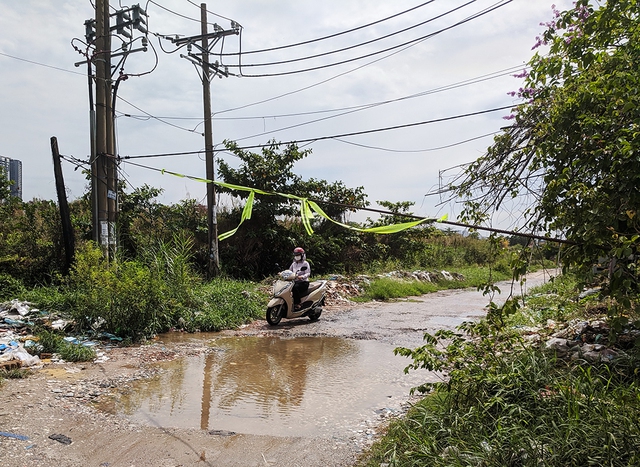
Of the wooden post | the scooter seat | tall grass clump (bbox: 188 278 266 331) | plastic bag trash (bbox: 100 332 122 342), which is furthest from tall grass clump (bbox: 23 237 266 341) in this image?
the scooter seat

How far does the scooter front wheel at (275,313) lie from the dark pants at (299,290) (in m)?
0.39

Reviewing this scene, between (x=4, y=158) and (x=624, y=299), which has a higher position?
(x=4, y=158)

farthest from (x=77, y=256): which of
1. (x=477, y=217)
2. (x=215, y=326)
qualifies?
(x=477, y=217)

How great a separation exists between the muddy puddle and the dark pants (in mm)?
2022

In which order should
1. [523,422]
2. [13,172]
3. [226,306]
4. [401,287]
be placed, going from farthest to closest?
[401,287] < [13,172] < [226,306] < [523,422]

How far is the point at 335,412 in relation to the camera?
15.4 ft

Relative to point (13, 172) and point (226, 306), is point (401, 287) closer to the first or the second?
point (226, 306)

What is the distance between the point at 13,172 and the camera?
46.3 ft

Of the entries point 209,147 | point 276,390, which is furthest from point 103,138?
point 276,390

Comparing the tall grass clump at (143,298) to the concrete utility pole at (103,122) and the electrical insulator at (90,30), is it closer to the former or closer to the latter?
the concrete utility pole at (103,122)

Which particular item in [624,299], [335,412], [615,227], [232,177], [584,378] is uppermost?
[232,177]

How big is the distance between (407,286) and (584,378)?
11.5 metres

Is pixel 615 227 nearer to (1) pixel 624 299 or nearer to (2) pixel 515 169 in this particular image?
(1) pixel 624 299

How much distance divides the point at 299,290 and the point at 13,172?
1022 centimetres
